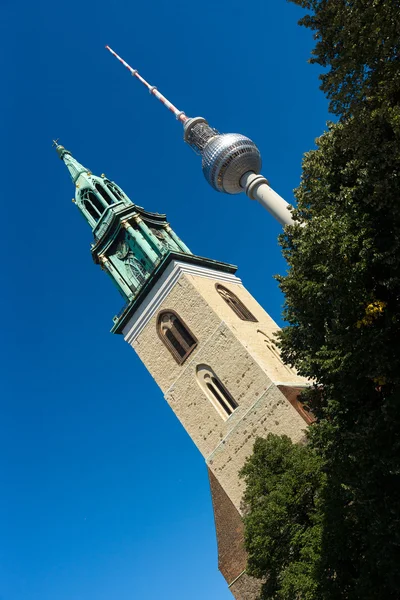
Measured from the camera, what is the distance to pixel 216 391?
870 inches

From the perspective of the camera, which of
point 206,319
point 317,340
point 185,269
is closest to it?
point 317,340

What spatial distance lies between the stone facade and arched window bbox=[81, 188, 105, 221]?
9.13 m

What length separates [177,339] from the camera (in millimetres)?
24125

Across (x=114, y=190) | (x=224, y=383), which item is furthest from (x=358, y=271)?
(x=114, y=190)

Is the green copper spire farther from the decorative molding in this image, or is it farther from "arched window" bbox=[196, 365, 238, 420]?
"arched window" bbox=[196, 365, 238, 420]

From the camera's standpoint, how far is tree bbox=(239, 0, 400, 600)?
7.93 metres

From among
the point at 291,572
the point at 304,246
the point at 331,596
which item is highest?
the point at 304,246

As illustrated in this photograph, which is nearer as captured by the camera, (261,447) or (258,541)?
(258,541)

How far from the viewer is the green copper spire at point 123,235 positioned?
89.9 feet

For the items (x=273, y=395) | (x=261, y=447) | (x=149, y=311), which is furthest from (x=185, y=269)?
(x=261, y=447)

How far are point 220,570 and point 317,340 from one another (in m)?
14.6

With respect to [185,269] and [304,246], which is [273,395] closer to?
[185,269]

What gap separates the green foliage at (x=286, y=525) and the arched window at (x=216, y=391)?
6020 mm

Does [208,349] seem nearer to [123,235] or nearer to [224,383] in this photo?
[224,383]
